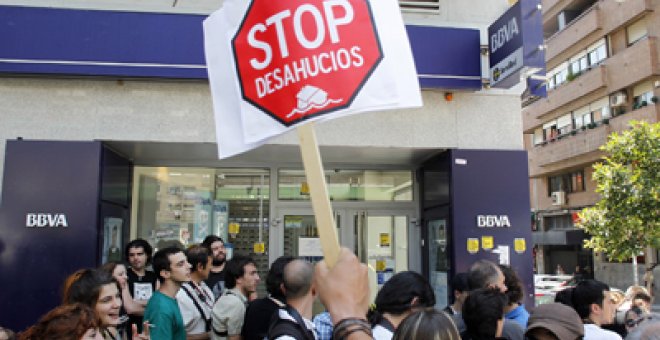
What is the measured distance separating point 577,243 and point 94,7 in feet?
108

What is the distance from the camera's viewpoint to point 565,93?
3412 centimetres

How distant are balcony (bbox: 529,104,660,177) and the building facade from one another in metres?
23.1

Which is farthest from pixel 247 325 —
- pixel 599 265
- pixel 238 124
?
pixel 599 265

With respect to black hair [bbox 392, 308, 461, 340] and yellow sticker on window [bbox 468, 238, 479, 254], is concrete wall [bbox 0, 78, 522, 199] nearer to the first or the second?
yellow sticker on window [bbox 468, 238, 479, 254]

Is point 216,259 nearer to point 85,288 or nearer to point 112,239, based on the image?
point 112,239

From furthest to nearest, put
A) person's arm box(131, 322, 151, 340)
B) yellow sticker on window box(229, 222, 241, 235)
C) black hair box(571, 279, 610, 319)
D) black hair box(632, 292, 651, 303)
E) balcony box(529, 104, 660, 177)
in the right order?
balcony box(529, 104, 660, 177) < yellow sticker on window box(229, 222, 241, 235) < black hair box(632, 292, 651, 303) < black hair box(571, 279, 610, 319) < person's arm box(131, 322, 151, 340)

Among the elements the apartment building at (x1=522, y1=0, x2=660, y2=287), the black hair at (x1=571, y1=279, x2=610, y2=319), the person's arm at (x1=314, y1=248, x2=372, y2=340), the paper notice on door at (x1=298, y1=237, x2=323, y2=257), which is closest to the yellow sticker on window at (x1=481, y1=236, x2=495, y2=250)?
the paper notice on door at (x1=298, y1=237, x2=323, y2=257)

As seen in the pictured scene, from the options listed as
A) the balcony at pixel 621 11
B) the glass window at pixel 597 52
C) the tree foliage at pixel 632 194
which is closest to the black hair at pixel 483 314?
the tree foliage at pixel 632 194

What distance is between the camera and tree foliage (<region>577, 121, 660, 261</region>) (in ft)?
59.1

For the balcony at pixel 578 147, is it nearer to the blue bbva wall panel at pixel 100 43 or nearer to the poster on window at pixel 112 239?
the blue bbva wall panel at pixel 100 43

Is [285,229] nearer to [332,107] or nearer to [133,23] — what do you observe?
[133,23]

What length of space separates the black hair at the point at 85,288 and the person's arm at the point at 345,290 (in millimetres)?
2343

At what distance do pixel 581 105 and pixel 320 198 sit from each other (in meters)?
34.7

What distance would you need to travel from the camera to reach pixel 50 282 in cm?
669
